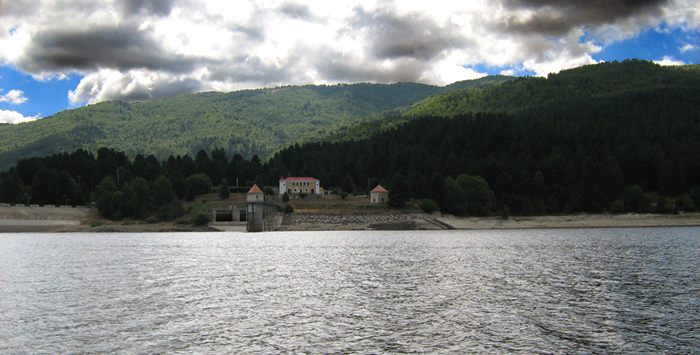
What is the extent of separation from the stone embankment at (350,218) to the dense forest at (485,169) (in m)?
7.04

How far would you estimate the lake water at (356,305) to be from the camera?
21.8 meters

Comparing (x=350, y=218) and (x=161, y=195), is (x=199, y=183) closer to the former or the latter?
(x=161, y=195)

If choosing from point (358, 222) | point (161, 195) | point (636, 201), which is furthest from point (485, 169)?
point (161, 195)

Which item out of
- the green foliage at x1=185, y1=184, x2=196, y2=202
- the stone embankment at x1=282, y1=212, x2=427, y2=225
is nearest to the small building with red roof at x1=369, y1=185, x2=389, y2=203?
the stone embankment at x1=282, y1=212, x2=427, y2=225

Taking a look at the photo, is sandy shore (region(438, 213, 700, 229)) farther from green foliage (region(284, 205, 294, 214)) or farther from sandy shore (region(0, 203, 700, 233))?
green foliage (region(284, 205, 294, 214))

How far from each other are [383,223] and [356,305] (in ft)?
294

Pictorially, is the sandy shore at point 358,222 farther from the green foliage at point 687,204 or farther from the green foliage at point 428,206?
the green foliage at point 687,204

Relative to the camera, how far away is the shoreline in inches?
4574

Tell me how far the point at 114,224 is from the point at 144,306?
105 m

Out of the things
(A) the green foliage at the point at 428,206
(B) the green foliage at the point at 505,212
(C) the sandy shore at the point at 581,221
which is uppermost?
(A) the green foliage at the point at 428,206

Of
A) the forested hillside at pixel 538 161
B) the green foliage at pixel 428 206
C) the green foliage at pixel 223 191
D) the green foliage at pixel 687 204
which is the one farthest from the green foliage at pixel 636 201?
the green foliage at pixel 223 191

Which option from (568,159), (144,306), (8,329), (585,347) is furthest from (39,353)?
(568,159)

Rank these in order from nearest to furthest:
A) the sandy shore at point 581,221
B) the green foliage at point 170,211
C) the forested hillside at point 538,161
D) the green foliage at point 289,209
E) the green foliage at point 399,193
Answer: the sandy shore at point 581,221, the green foliage at point 289,209, the green foliage at point 170,211, the green foliage at point 399,193, the forested hillside at point 538,161

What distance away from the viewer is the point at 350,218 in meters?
122
